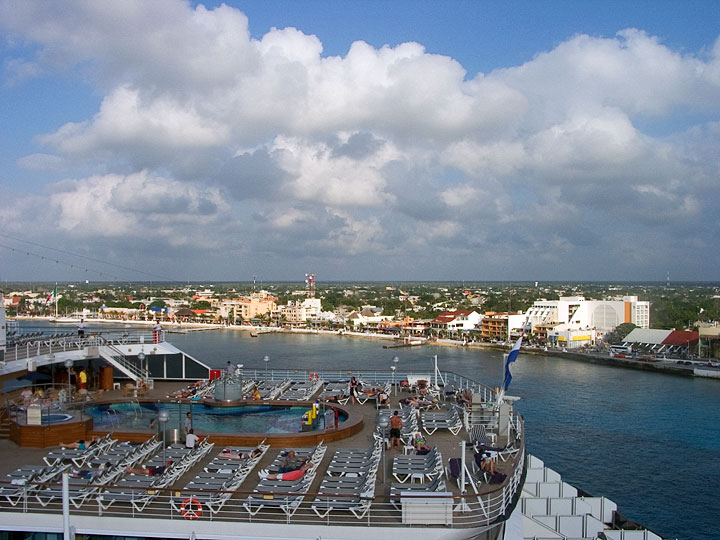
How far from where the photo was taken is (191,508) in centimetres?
686

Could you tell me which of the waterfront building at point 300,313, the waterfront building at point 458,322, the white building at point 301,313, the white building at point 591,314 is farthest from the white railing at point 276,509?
the white building at point 301,313

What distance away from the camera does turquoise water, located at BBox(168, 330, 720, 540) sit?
18203 millimetres

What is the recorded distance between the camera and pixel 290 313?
Result: 106 m

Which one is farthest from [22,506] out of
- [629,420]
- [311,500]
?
[629,420]

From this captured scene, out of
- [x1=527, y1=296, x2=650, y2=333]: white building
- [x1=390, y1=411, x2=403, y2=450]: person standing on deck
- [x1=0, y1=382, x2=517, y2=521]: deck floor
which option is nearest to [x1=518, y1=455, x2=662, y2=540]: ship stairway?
[x1=0, y1=382, x2=517, y2=521]: deck floor

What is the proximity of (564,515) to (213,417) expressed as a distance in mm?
7750

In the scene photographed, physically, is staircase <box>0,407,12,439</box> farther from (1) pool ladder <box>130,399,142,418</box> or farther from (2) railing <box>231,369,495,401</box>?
(2) railing <box>231,369,495,401</box>

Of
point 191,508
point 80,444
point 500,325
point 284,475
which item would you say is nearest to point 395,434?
point 284,475

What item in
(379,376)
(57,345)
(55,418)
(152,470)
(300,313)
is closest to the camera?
(152,470)

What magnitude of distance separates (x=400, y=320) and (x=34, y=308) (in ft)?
227

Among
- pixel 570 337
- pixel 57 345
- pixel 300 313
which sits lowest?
pixel 570 337

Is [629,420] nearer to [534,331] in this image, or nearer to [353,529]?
[353,529]

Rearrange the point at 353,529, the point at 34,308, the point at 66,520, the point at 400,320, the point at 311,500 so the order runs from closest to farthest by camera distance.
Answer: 1. the point at 66,520
2. the point at 353,529
3. the point at 311,500
4. the point at 400,320
5. the point at 34,308

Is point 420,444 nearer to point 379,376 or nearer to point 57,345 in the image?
point 379,376
